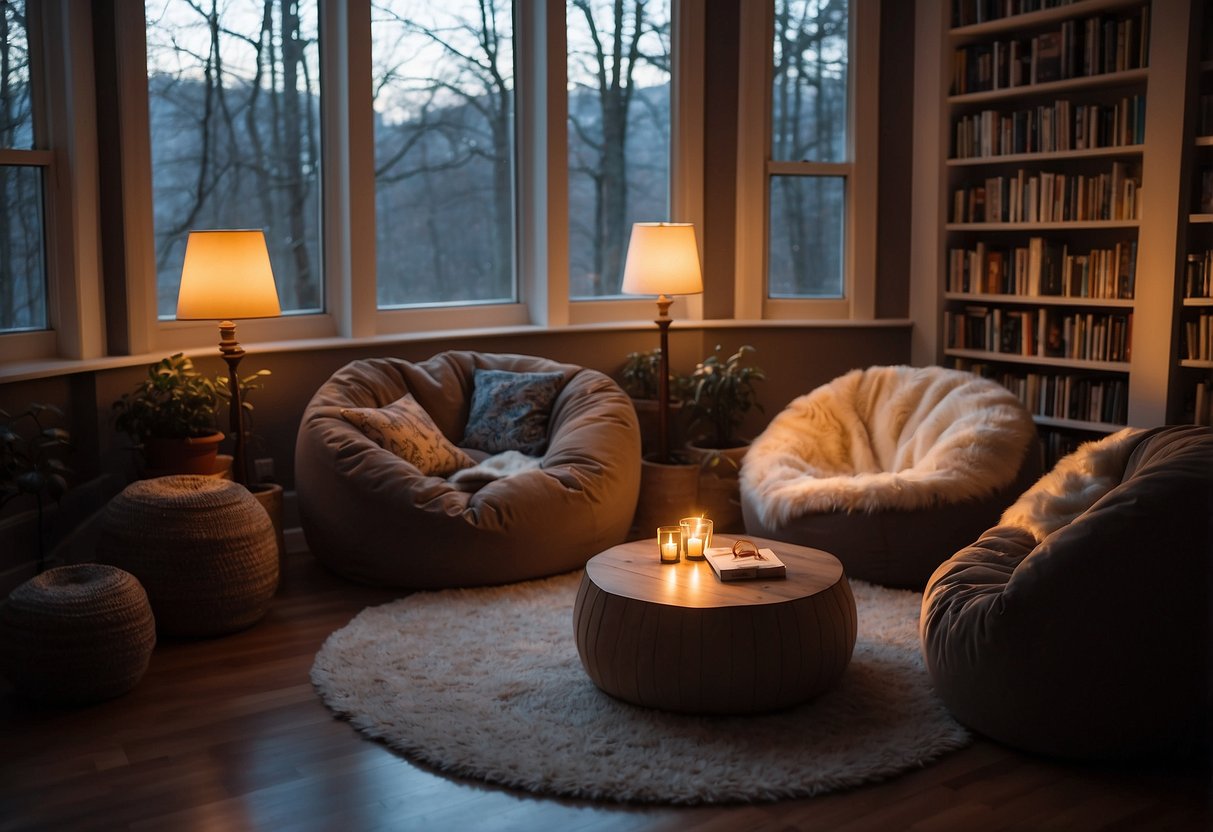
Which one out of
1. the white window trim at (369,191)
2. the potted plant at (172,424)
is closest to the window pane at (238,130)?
the white window trim at (369,191)

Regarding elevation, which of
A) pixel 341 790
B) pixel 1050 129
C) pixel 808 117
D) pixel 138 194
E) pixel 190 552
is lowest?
pixel 341 790

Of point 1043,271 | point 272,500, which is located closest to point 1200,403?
point 1043,271

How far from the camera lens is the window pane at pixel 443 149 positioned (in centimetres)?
526

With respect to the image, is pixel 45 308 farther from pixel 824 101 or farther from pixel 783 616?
pixel 824 101

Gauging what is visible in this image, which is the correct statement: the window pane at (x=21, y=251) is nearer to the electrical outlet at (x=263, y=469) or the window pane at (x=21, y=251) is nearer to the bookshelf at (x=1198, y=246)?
the electrical outlet at (x=263, y=469)

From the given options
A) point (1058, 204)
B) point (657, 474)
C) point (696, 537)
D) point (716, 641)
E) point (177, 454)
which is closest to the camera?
point (716, 641)

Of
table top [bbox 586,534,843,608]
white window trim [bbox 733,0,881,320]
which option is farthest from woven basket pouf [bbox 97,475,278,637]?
white window trim [bbox 733,0,881,320]

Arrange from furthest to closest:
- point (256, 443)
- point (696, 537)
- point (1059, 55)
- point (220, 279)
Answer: point (1059, 55), point (256, 443), point (220, 279), point (696, 537)

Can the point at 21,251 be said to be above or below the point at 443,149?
below

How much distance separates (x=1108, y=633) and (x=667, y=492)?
8.11 ft

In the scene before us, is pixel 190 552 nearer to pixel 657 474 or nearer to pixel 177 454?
pixel 177 454

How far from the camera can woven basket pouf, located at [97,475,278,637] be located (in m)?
3.67

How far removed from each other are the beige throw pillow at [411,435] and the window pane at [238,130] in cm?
89

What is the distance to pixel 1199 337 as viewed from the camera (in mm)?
4805
